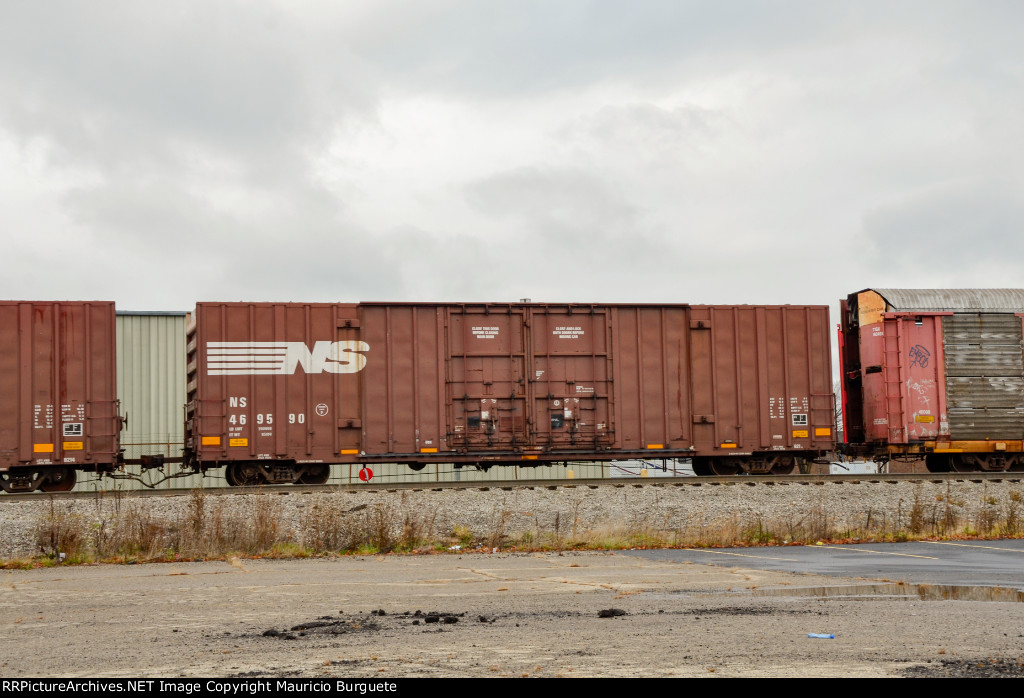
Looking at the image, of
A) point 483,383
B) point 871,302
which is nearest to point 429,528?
point 483,383

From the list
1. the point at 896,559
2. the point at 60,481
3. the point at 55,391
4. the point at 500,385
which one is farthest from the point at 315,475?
the point at 896,559

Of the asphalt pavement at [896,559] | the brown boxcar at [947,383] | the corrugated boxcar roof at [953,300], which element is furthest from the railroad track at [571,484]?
the asphalt pavement at [896,559]

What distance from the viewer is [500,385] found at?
20016 mm

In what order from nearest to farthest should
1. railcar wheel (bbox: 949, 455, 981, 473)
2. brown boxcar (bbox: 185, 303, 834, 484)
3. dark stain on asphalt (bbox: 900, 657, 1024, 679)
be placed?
A: dark stain on asphalt (bbox: 900, 657, 1024, 679), brown boxcar (bbox: 185, 303, 834, 484), railcar wheel (bbox: 949, 455, 981, 473)

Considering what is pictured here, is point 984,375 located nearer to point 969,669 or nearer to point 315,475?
point 315,475

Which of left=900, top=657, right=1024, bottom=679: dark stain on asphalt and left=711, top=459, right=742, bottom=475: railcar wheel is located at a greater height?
left=711, top=459, right=742, bottom=475: railcar wheel

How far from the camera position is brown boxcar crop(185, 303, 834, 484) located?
1920 cm

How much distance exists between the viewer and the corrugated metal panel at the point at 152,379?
28609 millimetres

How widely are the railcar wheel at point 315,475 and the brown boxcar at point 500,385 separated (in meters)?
0.04

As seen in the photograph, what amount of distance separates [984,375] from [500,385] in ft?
35.3

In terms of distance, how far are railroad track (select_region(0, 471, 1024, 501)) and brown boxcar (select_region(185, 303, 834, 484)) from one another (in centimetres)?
143

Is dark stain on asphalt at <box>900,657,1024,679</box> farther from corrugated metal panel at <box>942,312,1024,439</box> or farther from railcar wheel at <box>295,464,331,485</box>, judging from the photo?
corrugated metal panel at <box>942,312,1024,439</box>

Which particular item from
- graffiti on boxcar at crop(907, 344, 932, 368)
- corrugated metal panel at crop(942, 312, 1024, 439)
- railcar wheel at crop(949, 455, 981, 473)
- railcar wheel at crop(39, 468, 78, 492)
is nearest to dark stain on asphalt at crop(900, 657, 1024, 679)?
graffiti on boxcar at crop(907, 344, 932, 368)

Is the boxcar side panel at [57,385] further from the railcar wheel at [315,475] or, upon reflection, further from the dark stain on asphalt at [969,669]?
the dark stain on asphalt at [969,669]
